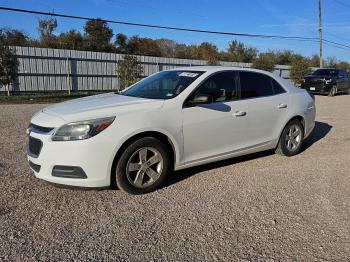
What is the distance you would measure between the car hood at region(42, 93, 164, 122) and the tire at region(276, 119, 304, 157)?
2.70 meters

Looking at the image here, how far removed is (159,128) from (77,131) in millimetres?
1014

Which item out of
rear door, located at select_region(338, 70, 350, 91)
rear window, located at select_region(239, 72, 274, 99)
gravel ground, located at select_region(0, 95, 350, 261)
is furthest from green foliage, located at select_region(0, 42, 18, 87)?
rear door, located at select_region(338, 70, 350, 91)

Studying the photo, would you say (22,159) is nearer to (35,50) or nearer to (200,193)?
(200,193)

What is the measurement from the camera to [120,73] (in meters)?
22.0

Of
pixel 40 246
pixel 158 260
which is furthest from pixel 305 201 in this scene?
pixel 40 246

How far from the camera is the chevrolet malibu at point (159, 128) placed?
4414mm

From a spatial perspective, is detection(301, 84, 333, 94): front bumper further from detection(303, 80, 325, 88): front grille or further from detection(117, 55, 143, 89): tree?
detection(117, 55, 143, 89): tree

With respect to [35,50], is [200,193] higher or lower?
lower

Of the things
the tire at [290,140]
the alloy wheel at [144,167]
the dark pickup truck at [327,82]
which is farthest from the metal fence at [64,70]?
the alloy wheel at [144,167]

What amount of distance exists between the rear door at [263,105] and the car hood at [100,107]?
164cm

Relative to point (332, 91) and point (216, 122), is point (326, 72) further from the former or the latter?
point (216, 122)

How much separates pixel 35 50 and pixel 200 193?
1938 centimetres

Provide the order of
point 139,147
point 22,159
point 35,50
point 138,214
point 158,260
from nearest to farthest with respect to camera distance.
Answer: point 158,260
point 138,214
point 139,147
point 22,159
point 35,50

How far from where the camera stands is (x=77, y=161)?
171 inches
